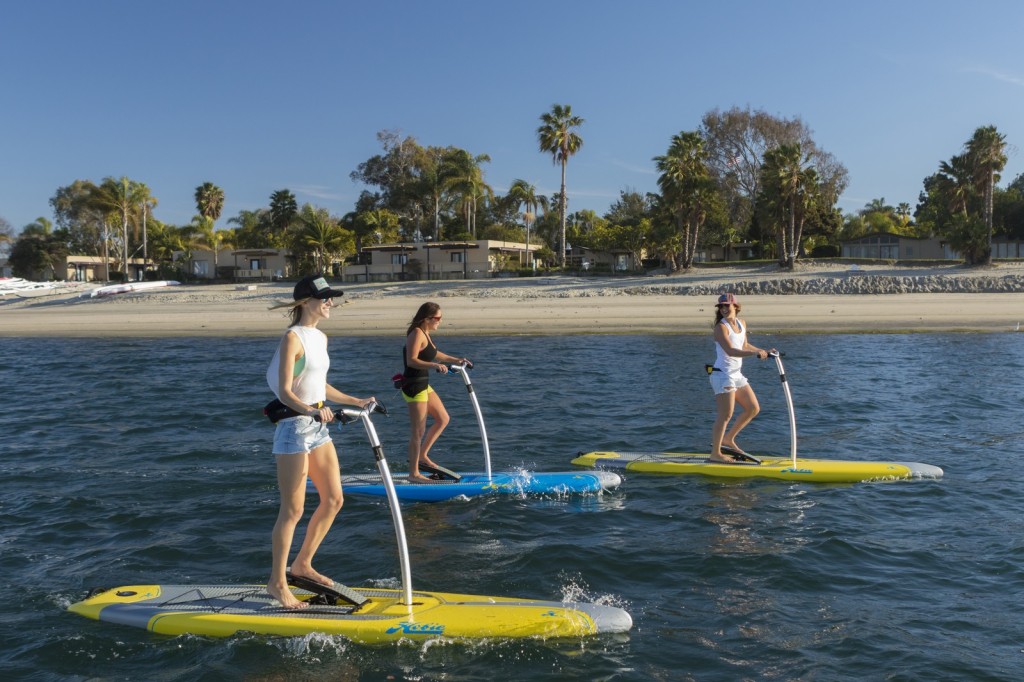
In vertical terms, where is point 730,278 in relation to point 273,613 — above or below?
above

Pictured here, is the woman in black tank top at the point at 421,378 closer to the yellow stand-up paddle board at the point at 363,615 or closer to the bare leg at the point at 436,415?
the bare leg at the point at 436,415

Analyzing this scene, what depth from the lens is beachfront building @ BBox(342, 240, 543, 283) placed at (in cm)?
6006

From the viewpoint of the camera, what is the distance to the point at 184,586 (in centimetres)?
671

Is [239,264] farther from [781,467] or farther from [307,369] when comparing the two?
[307,369]

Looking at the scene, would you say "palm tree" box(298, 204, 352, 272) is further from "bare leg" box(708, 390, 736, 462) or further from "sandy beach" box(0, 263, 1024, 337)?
"bare leg" box(708, 390, 736, 462)

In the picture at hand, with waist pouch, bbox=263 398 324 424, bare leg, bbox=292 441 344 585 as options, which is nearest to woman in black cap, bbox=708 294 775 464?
bare leg, bbox=292 441 344 585

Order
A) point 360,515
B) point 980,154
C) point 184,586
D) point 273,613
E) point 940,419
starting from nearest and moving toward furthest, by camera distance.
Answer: point 273,613 < point 184,586 < point 360,515 < point 940,419 < point 980,154

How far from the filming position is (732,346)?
31.8ft

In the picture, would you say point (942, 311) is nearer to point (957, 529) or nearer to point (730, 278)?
point (730, 278)

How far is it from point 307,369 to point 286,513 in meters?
1.04

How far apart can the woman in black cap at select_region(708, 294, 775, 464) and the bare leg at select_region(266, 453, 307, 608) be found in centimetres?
549

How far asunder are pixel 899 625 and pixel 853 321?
26.5 m

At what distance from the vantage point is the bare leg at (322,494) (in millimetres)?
5672

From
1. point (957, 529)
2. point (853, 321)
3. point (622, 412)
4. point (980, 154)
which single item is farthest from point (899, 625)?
point (980, 154)
